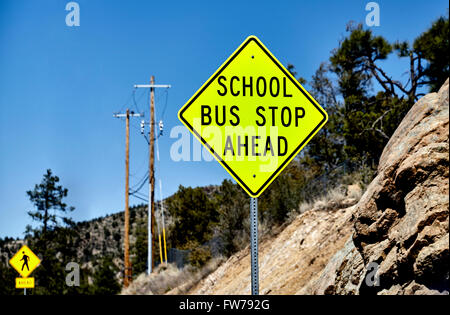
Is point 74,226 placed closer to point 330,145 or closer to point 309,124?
point 330,145

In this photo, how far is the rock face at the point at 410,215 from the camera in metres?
5.20

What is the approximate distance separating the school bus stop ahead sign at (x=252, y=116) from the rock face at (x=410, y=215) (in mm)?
1488

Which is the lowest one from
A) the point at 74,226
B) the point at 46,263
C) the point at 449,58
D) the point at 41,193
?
the point at 46,263

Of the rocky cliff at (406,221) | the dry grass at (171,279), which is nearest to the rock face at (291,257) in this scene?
the dry grass at (171,279)

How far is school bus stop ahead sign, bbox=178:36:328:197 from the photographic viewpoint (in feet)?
16.8

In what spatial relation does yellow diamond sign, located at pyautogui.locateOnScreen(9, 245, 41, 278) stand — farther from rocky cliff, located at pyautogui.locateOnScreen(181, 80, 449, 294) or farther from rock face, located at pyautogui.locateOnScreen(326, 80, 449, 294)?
rock face, located at pyautogui.locateOnScreen(326, 80, 449, 294)

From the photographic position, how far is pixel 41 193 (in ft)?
158

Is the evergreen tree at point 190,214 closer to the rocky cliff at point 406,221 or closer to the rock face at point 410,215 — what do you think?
the rocky cliff at point 406,221

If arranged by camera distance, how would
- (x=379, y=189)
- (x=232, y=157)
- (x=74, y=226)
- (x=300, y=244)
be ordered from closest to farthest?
(x=232, y=157) < (x=379, y=189) < (x=300, y=244) < (x=74, y=226)

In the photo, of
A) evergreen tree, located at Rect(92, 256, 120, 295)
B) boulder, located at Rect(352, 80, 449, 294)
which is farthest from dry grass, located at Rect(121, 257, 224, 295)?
evergreen tree, located at Rect(92, 256, 120, 295)

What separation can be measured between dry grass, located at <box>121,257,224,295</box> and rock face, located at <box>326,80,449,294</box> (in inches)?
500

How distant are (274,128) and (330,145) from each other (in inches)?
924
